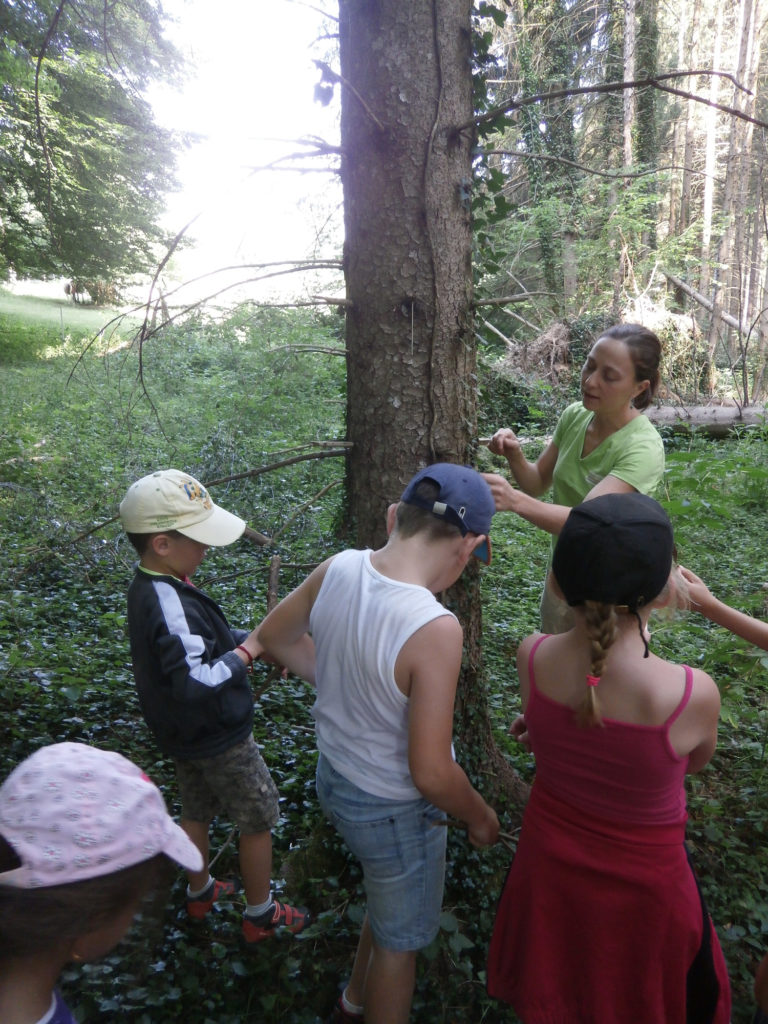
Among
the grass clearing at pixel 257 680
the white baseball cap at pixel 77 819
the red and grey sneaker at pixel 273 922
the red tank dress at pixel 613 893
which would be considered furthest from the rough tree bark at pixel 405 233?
the white baseball cap at pixel 77 819

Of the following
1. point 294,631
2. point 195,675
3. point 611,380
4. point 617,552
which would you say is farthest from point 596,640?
point 611,380

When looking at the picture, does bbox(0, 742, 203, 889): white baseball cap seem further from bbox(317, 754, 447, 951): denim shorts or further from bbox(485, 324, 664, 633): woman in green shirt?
bbox(485, 324, 664, 633): woman in green shirt

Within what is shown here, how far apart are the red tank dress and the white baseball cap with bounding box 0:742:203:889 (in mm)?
918

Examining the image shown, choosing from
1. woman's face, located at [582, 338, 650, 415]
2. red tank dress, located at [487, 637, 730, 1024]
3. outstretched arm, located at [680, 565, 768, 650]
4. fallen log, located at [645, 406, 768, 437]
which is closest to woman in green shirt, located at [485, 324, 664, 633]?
woman's face, located at [582, 338, 650, 415]

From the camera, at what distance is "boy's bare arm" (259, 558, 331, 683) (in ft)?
6.24

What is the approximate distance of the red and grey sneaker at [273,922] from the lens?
7.70ft

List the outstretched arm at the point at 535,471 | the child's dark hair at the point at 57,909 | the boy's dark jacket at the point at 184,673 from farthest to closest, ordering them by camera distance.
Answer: the outstretched arm at the point at 535,471 → the boy's dark jacket at the point at 184,673 → the child's dark hair at the point at 57,909

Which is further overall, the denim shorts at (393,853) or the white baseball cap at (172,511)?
the white baseball cap at (172,511)

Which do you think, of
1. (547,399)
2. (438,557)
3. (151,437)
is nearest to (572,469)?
(438,557)

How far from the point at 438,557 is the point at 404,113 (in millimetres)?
1738

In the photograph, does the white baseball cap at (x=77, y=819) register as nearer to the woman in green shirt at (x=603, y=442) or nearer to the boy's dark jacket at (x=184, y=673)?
the boy's dark jacket at (x=184, y=673)

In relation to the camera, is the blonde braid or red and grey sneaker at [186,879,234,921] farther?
red and grey sneaker at [186,879,234,921]

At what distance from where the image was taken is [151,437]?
8219 millimetres

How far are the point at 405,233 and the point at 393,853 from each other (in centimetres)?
207
